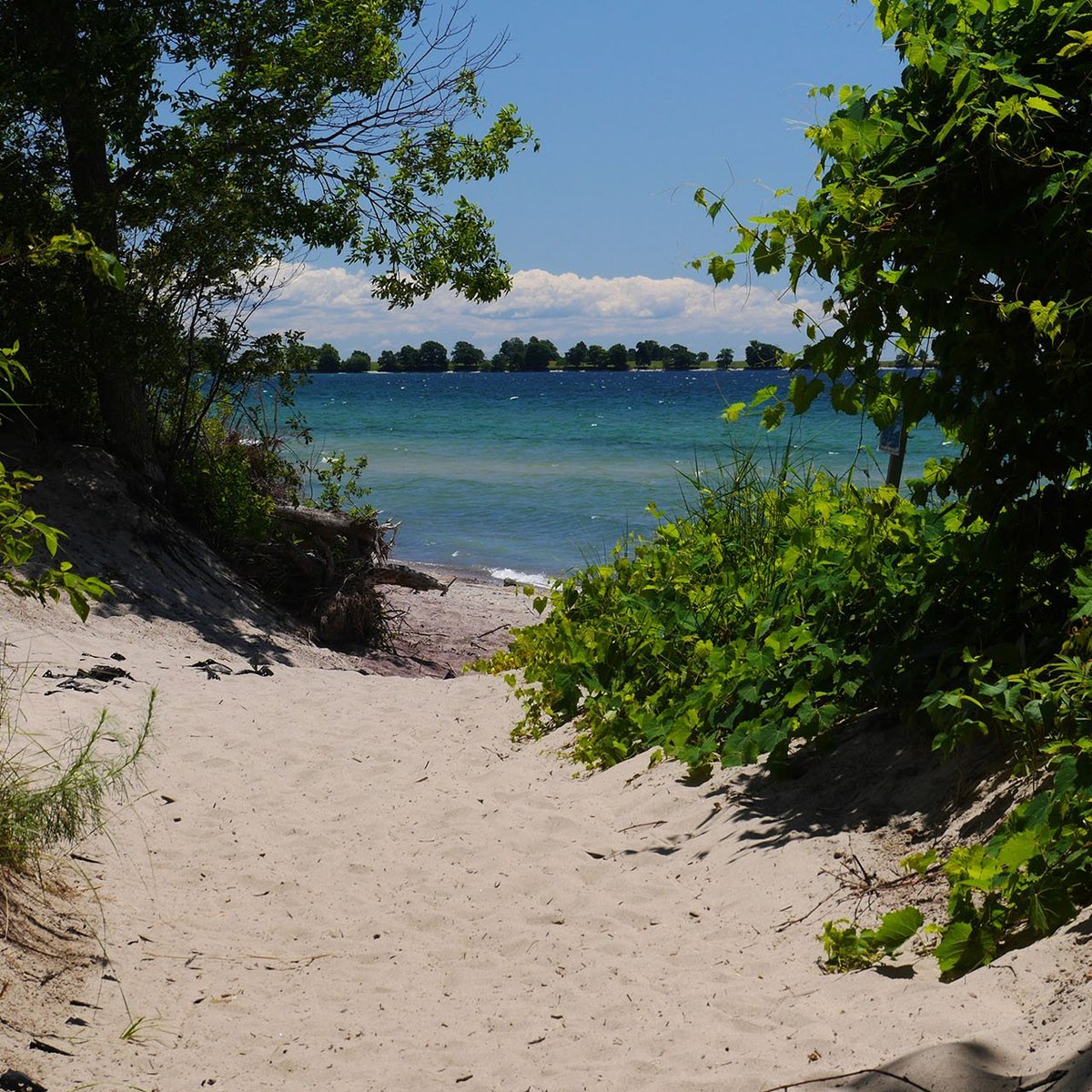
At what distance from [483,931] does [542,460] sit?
30995 mm

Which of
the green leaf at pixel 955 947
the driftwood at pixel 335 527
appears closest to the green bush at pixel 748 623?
the green leaf at pixel 955 947

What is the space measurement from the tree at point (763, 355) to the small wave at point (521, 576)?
37.4ft

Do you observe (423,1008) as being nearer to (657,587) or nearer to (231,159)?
(657,587)

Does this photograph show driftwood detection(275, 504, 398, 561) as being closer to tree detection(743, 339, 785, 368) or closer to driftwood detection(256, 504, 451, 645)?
driftwood detection(256, 504, 451, 645)

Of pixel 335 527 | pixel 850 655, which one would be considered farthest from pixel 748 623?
pixel 335 527

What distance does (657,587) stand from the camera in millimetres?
6395

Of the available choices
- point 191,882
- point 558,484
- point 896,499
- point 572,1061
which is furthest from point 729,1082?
point 558,484

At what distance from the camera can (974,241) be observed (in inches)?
153

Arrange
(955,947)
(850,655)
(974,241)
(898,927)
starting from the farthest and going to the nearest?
1. (850,655)
2. (974,241)
3. (898,927)
4. (955,947)

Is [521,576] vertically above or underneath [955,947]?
underneath

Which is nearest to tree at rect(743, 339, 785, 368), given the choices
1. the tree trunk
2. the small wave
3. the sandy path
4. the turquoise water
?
the turquoise water

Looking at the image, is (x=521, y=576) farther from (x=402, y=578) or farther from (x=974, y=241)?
(x=974, y=241)

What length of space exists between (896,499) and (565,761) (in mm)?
2106

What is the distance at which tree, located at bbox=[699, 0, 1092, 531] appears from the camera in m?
3.72
